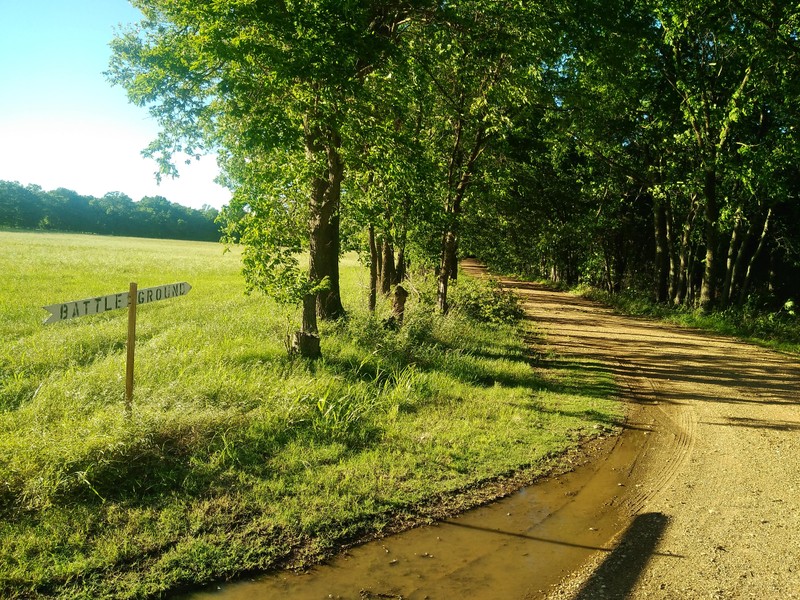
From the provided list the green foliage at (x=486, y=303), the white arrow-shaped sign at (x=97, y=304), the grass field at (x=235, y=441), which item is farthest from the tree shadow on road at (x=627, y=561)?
the green foliage at (x=486, y=303)

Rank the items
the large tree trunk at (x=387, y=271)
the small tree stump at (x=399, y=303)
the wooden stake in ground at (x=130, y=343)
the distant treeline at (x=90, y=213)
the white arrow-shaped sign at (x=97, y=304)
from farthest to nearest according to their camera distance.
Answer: the distant treeline at (x=90, y=213), the large tree trunk at (x=387, y=271), the small tree stump at (x=399, y=303), the wooden stake in ground at (x=130, y=343), the white arrow-shaped sign at (x=97, y=304)

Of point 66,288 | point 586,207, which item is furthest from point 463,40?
point 586,207

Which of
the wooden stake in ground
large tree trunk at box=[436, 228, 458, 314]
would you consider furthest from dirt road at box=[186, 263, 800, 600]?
large tree trunk at box=[436, 228, 458, 314]

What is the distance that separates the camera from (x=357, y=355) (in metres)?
9.53

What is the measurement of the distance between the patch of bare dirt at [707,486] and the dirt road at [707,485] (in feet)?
0.04

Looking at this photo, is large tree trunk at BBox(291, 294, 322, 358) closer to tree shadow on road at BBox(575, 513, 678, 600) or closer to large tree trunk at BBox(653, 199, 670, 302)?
tree shadow on road at BBox(575, 513, 678, 600)

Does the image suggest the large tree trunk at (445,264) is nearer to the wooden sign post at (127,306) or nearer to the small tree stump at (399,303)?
the small tree stump at (399,303)

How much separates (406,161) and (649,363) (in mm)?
7354

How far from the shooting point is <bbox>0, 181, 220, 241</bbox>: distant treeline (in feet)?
280

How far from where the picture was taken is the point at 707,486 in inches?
228

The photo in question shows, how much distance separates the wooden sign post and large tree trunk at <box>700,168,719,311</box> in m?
17.7

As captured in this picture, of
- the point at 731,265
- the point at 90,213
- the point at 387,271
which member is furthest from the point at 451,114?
the point at 90,213

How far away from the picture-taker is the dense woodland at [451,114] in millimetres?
7516

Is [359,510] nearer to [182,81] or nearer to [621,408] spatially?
[621,408]
